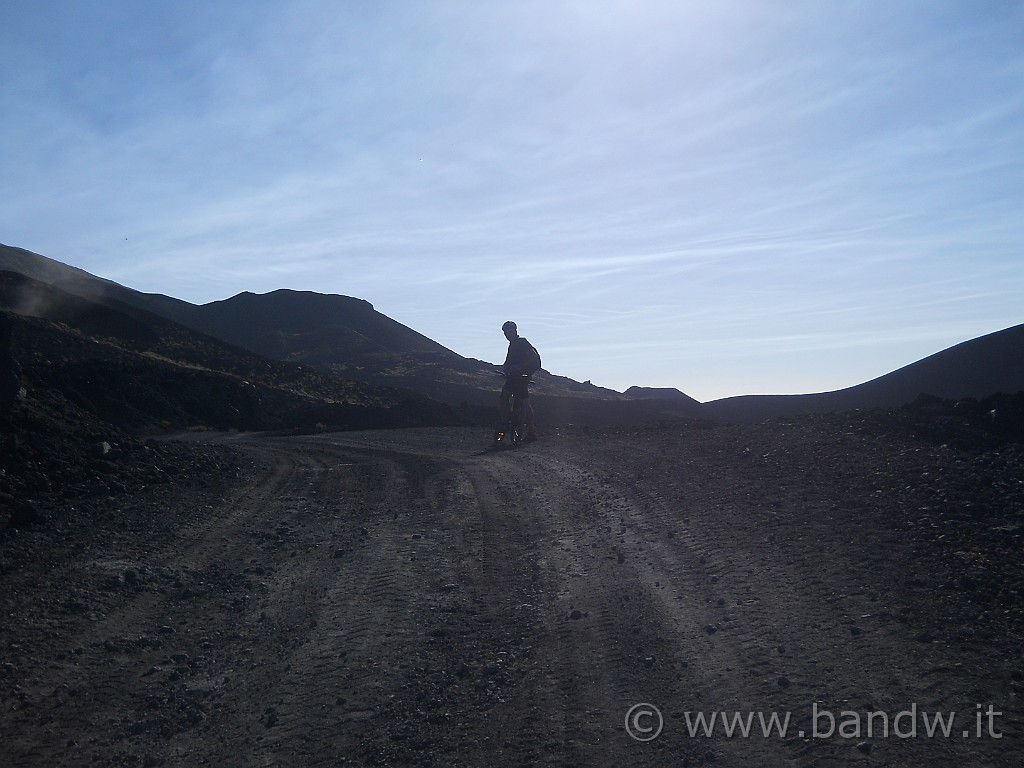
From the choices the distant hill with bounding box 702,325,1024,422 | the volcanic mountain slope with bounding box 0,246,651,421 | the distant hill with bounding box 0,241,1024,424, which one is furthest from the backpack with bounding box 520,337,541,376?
the volcanic mountain slope with bounding box 0,246,651,421

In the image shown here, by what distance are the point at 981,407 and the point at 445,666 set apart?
10.5 meters

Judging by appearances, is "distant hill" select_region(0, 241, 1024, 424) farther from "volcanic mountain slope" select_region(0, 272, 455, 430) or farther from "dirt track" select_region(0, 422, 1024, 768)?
"dirt track" select_region(0, 422, 1024, 768)

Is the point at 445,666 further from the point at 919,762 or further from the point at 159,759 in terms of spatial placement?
the point at 919,762

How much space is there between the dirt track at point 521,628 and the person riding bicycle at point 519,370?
7.28m

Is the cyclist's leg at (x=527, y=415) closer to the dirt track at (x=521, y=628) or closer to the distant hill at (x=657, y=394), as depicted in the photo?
the dirt track at (x=521, y=628)

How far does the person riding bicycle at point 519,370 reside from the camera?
56.1ft

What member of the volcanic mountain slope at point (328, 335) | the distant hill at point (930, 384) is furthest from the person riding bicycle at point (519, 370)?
the volcanic mountain slope at point (328, 335)

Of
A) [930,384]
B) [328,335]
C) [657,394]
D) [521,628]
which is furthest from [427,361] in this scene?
[521,628]

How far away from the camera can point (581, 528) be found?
830cm

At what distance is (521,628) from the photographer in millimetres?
5570

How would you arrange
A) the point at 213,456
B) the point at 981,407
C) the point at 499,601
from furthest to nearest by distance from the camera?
the point at 213,456
the point at 981,407
the point at 499,601

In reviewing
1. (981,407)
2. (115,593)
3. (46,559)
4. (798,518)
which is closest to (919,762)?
(798,518)

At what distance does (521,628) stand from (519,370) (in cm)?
1179

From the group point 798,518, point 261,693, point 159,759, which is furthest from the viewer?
point 798,518
